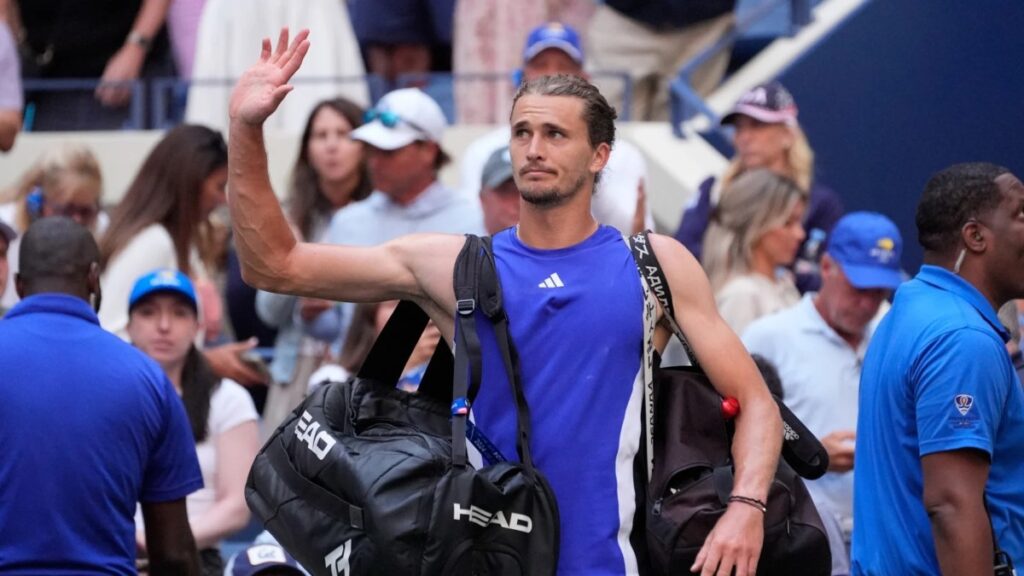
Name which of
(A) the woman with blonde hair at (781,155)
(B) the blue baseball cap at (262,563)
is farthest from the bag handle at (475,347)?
(A) the woman with blonde hair at (781,155)

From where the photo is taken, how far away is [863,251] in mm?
8023

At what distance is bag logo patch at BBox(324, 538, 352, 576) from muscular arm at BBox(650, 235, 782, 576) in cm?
87

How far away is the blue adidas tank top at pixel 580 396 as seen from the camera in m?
5.19

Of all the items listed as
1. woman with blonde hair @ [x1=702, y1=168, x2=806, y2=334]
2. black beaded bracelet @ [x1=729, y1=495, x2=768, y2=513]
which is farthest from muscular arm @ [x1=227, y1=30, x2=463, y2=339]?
woman with blonde hair @ [x1=702, y1=168, x2=806, y2=334]

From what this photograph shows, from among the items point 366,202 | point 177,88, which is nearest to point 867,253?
point 366,202

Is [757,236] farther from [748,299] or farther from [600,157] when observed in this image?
[600,157]

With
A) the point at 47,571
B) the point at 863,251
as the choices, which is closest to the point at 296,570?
the point at 47,571

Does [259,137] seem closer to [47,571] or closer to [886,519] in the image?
[47,571]

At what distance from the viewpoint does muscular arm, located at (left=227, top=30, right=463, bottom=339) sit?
17.3ft

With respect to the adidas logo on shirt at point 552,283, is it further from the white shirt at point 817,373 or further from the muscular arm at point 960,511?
the white shirt at point 817,373

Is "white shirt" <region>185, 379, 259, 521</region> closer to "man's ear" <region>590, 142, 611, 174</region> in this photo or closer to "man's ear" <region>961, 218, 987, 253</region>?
"man's ear" <region>590, 142, 611, 174</region>

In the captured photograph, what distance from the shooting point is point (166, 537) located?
6.13m

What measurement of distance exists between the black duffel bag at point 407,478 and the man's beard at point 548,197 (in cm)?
17

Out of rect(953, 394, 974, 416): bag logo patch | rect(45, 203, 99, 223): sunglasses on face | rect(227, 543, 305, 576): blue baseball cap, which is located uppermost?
rect(45, 203, 99, 223): sunglasses on face
